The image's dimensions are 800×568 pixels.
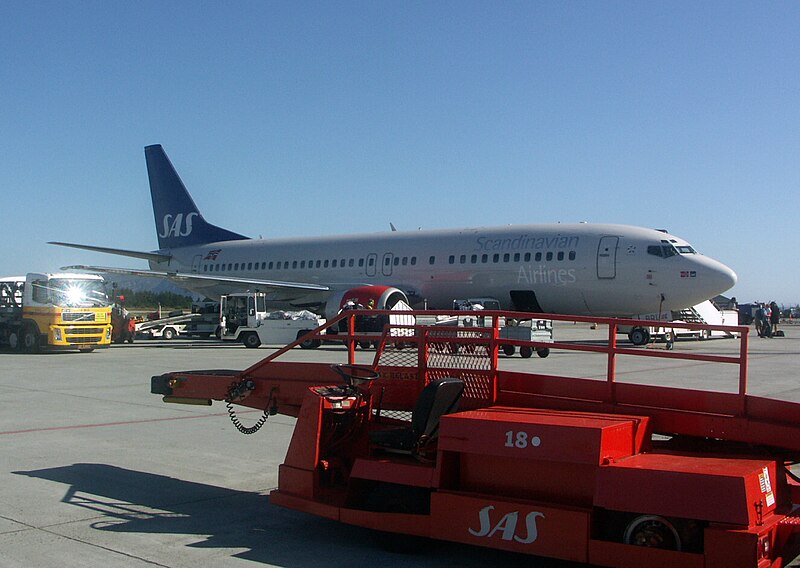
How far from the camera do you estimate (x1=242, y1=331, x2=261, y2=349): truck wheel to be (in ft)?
91.5

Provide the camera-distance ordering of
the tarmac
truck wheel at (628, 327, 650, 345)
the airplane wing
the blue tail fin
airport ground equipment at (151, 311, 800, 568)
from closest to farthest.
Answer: airport ground equipment at (151, 311, 800, 568)
the tarmac
truck wheel at (628, 327, 650, 345)
the airplane wing
the blue tail fin

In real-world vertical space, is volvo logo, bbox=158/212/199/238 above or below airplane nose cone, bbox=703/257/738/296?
above

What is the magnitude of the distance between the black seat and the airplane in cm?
2073

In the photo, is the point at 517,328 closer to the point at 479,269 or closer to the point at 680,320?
the point at 479,269

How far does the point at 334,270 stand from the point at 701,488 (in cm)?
2898

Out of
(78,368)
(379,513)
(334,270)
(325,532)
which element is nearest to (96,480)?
(325,532)

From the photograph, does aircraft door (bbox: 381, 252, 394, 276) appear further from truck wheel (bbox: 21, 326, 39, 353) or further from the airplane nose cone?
truck wheel (bbox: 21, 326, 39, 353)

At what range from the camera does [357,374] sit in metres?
6.39

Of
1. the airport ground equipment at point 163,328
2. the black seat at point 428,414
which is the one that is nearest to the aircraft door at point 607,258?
the airport ground equipment at point 163,328

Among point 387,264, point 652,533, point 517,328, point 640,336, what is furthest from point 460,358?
point 387,264

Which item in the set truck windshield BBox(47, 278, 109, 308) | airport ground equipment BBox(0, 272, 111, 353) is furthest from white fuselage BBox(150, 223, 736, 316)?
airport ground equipment BBox(0, 272, 111, 353)

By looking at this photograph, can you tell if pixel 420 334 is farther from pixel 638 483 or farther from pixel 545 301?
pixel 545 301

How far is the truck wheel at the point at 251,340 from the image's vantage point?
27892mm

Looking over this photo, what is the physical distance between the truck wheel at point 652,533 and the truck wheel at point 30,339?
22.3m
